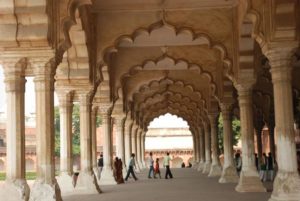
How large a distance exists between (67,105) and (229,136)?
23.3ft

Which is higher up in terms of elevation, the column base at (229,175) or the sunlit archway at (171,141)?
the sunlit archway at (171,141)

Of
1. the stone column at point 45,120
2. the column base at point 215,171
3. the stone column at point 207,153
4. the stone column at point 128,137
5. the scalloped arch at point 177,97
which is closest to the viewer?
the stone column at point 45,120

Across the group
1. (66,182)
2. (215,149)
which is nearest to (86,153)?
(66,182)

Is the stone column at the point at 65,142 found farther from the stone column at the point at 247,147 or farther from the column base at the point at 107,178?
the column base at the point at 107,178

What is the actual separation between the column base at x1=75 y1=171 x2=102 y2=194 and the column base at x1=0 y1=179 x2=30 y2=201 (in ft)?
17.4

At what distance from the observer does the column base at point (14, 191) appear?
32.6 ft

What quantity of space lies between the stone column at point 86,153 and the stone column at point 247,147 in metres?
4.48

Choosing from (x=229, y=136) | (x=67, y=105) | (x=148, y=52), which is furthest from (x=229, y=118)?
(x=67, y=105)

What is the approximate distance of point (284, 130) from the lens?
10562 mm

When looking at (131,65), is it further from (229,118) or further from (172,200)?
(172,200)

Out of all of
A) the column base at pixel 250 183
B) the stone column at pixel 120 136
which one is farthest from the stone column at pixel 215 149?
the column base at pixel 250 183

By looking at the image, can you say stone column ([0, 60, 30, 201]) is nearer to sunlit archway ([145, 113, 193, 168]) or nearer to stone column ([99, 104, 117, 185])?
stone column ([99, 104, 117, 185])

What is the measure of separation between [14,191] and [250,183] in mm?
7327

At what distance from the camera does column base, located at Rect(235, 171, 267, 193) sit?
14594mm
